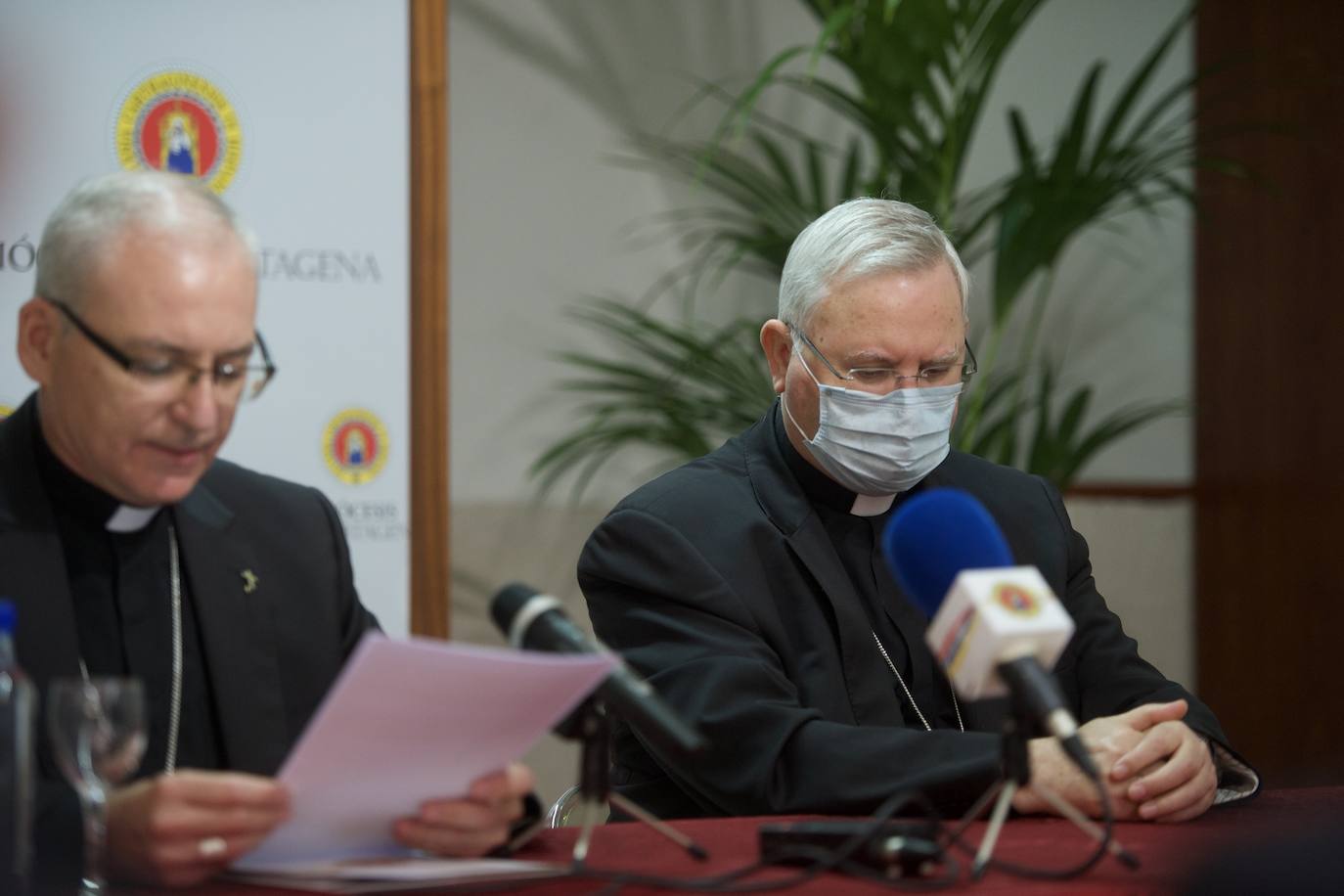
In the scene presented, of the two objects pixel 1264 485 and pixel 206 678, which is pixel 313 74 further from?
pixel 1264 485

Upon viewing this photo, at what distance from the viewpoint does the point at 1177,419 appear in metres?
5.65

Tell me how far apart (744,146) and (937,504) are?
3488 mm

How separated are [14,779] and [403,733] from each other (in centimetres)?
38

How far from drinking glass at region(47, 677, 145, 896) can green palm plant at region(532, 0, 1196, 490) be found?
2589mm

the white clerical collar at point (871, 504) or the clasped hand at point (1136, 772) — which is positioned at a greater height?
the white clerical collar at point (871, 504)

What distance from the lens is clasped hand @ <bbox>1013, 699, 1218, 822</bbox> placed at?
224 centimetres

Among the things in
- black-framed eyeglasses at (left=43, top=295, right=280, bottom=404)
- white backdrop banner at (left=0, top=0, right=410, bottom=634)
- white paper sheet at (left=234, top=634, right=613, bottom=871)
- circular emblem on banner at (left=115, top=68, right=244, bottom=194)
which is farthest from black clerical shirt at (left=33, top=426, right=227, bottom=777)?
circular emblem on banner at (left=115, top=68, right=244, bottom=194)

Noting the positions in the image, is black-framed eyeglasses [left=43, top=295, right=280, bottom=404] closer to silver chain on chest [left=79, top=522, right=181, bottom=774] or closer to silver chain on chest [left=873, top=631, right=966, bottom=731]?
silver chain on chest [left=79, top=522, right=181, bottom=774]

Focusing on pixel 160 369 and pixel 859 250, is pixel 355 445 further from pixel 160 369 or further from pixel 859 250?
pixel 160 369

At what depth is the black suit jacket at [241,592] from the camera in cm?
205

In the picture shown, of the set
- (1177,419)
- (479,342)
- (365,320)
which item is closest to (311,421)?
(365,320)

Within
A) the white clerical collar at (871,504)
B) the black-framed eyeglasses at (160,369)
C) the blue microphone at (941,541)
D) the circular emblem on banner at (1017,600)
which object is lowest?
the white clerical collar at (871,504)

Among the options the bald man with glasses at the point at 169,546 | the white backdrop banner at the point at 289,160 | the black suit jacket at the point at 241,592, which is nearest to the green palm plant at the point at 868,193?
the white backdrop banner at the point at 289,160

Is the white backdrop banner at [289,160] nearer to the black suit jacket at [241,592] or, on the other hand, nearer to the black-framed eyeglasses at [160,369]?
the black suit jacket at [241,592]
